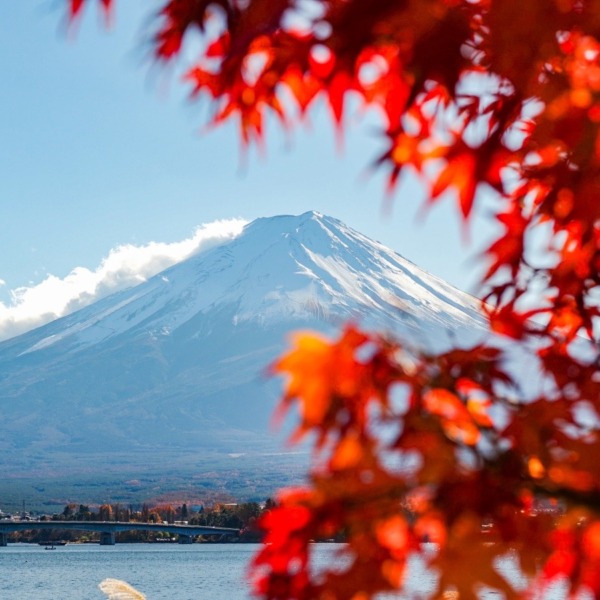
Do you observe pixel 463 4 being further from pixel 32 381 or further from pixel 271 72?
pixel 32 381

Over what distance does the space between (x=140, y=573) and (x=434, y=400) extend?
53513mm

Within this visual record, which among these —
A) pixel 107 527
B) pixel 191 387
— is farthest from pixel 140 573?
pixel 191 387

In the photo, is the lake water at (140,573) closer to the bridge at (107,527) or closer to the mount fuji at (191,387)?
the bridge at (107,527)

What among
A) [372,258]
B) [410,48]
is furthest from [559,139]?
[372,258]

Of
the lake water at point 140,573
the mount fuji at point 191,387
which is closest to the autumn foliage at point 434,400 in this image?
the lake water at point 140,573

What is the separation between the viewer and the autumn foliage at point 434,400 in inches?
53.7

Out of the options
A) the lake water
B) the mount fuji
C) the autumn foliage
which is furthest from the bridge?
the mount fuji

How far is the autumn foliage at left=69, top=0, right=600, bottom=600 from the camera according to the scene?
137cm

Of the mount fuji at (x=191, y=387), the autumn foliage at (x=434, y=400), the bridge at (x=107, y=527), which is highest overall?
the mount fuji at (x=191, y=387)

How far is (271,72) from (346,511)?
0.78 metres

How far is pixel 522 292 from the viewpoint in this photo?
2.24m

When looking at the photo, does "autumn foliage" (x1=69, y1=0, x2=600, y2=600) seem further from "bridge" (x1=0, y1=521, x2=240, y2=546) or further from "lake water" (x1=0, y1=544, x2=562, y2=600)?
"bridge" (x1=0, y1=521, x2=240, y2=546)

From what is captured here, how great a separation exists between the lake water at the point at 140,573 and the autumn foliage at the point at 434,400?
27272 mm

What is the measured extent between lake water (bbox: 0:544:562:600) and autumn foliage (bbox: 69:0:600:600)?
27.3m
